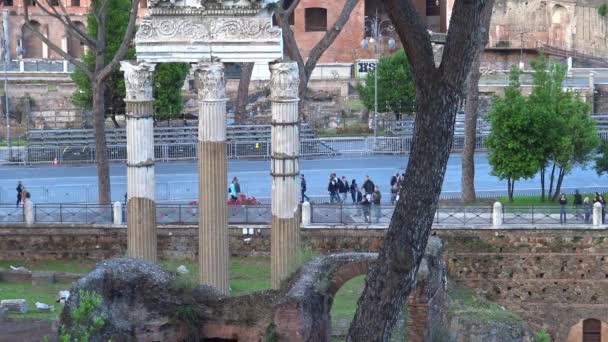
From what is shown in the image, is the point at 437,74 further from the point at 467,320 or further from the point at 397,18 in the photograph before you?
the point at 467,320

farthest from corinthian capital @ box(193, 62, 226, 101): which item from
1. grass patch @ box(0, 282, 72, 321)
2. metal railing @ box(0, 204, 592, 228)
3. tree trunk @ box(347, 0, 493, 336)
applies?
tree trunk @ box(347, 0, 493, 336)

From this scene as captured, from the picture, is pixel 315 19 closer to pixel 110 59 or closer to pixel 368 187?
pixel 110 59

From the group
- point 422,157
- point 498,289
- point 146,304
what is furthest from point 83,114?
point 422,157

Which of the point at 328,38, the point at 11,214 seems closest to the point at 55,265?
the point at 11,214

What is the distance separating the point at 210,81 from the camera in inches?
884

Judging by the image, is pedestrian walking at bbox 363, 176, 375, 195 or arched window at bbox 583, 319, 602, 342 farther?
pedestrian walking at bbox 363, 176, 375, 195

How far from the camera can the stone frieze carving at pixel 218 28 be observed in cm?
2247

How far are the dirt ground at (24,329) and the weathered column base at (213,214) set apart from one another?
2235 mm

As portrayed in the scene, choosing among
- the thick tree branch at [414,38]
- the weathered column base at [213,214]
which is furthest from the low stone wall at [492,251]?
the thick tree branch at [414,38]

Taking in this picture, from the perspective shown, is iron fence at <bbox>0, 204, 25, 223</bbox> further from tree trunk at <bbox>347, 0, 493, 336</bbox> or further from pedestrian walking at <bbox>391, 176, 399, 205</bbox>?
tree trunk at <bbox>347, 0, 493, 336</bbox>

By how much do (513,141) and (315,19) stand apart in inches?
991

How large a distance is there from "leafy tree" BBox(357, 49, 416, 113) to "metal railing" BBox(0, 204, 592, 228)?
12.7 metres

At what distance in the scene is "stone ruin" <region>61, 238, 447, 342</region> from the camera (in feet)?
55.6

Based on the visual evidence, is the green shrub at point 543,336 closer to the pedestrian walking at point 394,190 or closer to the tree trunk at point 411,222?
the pedestrian walking at point 394,190
